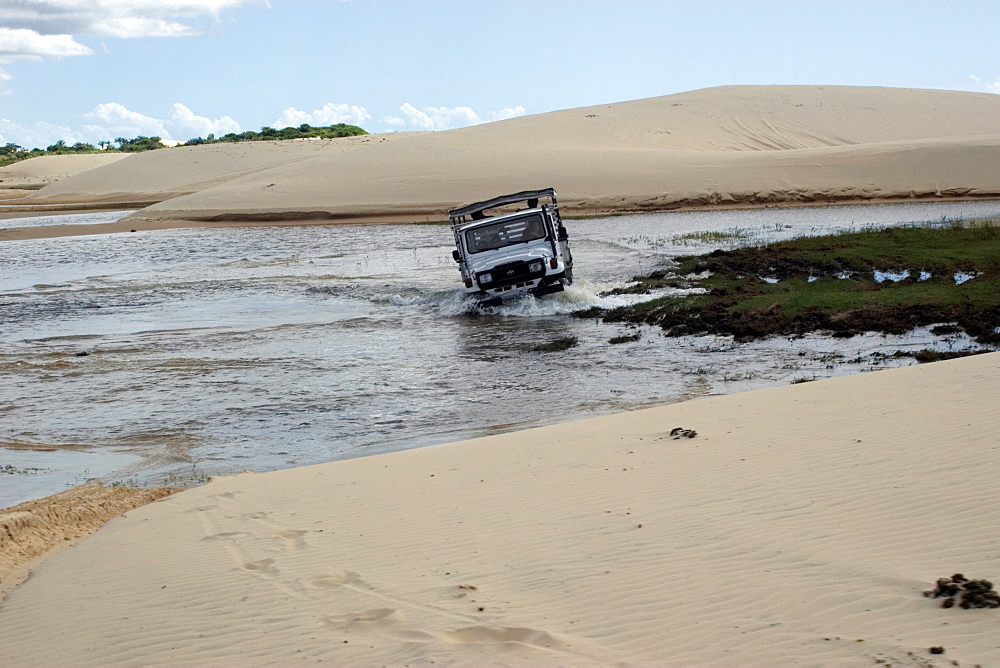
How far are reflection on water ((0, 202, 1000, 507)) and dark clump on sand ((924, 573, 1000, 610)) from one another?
5.88 m

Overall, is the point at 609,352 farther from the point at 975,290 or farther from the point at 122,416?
the point at 122,416

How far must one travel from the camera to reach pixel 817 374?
11125mm

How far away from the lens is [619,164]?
155ft

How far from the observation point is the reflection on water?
32.3 feet

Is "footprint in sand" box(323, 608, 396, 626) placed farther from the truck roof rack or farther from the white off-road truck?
the truck roof rack

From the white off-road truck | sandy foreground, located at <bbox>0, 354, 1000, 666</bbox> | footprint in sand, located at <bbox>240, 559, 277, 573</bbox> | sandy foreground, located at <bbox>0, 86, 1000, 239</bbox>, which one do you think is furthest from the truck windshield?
sandy foreground, located at <bbox>0, 86, 1000, 239</bbox>

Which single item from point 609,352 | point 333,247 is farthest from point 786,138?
point 609,352

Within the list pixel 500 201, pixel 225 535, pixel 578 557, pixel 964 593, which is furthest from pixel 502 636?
pixel 500 201

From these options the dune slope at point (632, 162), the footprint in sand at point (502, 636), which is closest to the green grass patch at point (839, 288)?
the footprint in sand at point (502, 636)

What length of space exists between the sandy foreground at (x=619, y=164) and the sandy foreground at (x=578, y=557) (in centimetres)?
3283

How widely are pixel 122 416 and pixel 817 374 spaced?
8248mm

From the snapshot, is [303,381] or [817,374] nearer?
[817,374]

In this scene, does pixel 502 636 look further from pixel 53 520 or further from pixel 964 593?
pixel 53 520

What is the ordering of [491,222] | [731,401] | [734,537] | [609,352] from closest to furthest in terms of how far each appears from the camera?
1. [734,537]
2. [731,401]
3. [609,352]
4. [491,222]
